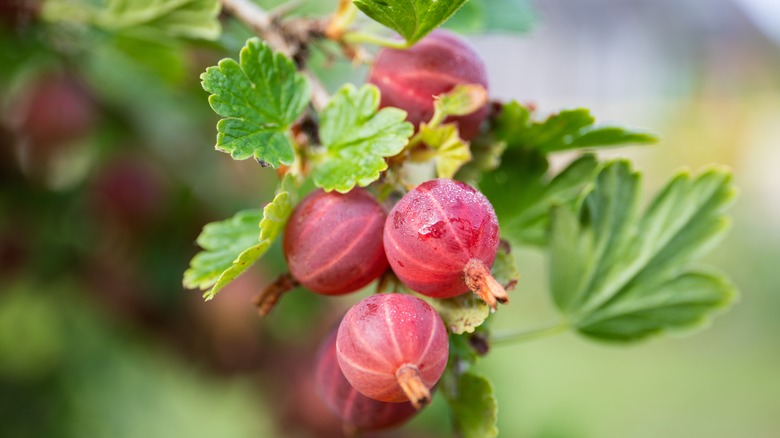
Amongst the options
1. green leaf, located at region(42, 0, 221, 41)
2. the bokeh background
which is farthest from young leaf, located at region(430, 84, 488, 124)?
green leaf, located at region(42, 0, 221, 41)

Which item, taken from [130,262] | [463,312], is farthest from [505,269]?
[130,262]

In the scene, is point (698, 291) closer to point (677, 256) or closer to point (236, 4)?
point (677, 256)

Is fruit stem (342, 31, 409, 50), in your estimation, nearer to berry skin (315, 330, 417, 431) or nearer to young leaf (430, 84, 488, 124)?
young leaf (430, 84, 488, 124)

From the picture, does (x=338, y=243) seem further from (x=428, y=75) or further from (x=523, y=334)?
(x=523, y=334)

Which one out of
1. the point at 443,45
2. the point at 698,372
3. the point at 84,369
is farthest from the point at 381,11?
the point at 698,372

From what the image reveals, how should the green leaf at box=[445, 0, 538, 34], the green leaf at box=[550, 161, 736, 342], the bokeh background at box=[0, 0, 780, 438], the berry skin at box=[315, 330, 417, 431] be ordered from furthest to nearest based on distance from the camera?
the bokeh background at box=[0, 0, 780, 438]
the green leaf at box=[445, 0, 538, 34]
the green leaf at box=[550, 161, 736, 342]
the berry skin at box=[315, 330, 417, 431]

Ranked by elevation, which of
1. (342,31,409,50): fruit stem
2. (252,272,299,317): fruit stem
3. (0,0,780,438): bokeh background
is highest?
(342,31,409,50): fruit stem

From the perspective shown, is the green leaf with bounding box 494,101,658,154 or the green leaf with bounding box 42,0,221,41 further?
the green leaf with bounding box 42,0,221,41
